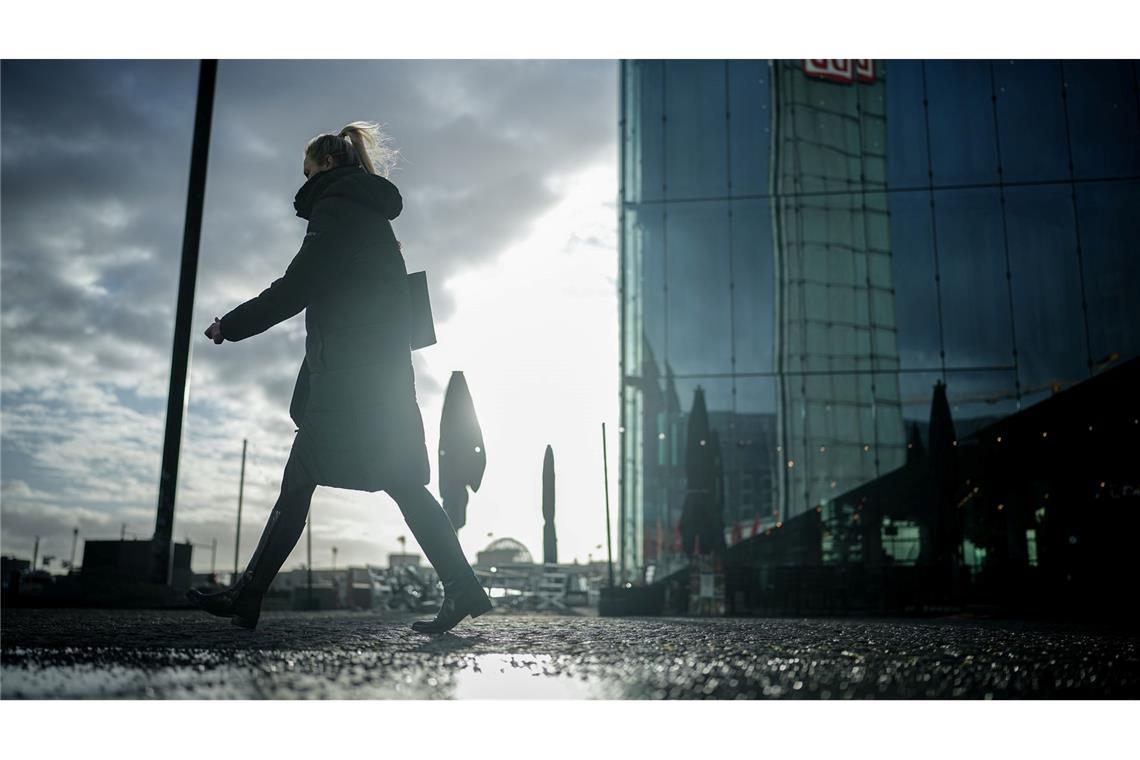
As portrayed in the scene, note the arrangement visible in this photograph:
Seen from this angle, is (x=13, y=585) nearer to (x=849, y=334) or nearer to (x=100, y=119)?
(x=100, y=119)

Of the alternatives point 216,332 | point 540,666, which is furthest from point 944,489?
point 540,666

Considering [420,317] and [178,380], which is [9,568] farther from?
[420,317]

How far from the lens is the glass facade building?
19.5 m

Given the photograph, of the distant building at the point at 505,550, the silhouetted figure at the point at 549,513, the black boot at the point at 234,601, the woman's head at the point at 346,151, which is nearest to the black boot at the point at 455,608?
the black boot at the point at 234,601

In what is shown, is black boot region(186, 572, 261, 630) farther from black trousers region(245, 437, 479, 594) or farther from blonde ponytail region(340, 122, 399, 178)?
blonde ponytail region(340, 122, 399, 178)

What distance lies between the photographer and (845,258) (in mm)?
21781

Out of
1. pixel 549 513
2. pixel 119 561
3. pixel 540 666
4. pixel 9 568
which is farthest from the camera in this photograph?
pixel 549 513

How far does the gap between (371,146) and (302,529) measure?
1497mm

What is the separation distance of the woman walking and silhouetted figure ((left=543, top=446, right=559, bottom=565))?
47.8ft

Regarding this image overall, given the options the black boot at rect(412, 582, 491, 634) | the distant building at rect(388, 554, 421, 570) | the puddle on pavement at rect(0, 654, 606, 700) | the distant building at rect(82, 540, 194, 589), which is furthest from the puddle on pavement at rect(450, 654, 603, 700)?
the distant building at rect(388, 554, 421, 570)

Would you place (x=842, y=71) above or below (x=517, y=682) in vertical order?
above
